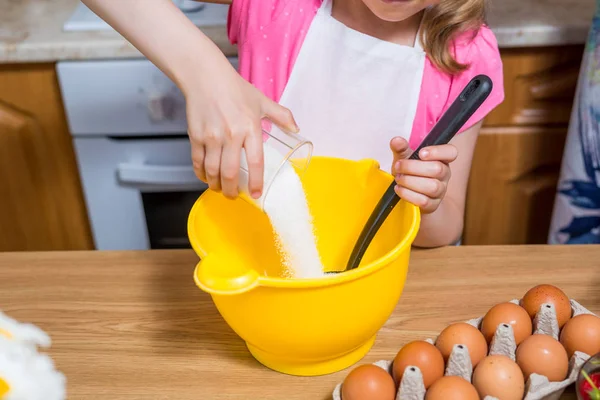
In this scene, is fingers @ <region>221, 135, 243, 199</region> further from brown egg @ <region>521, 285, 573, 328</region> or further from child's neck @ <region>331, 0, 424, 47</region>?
child's neck @ <region>331, 0, 424, 47</region>

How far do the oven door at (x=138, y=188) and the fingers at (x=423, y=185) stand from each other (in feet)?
2.61

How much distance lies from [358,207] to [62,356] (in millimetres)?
388

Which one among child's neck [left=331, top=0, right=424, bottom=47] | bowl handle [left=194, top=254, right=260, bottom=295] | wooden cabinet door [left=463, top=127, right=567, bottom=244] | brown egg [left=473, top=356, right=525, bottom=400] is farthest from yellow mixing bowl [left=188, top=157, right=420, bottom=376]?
wooden cabinet door [left=463, top=127, right=567, bottom=244]

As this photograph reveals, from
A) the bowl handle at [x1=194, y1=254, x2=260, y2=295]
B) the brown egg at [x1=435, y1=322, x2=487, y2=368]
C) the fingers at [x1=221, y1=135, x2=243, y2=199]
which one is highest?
the fingers at [x1=221, y1=135, x2=243, y2=199]

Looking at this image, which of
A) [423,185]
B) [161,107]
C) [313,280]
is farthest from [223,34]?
[313,280]

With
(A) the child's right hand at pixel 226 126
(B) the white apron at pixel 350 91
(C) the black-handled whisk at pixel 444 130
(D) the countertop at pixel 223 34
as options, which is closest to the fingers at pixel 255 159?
(A) the child's right hand at pixel 226 126

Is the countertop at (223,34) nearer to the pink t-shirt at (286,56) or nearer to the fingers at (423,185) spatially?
the pink t-shirt at (286,56)

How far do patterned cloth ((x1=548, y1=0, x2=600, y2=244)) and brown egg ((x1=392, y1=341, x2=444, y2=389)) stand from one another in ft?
2.50

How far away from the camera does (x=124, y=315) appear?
0.78 meters

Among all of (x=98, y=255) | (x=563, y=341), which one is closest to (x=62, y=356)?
(x=98, y=255)

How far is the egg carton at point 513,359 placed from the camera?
589 millimetres

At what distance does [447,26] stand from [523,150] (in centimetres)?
57

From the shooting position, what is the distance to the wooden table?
0.69m

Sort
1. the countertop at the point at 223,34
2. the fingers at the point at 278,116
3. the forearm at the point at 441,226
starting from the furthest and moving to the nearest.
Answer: the countertop at the point at 223,34
the forearm at the point at 441,226
the fingers at the point at 278,116
